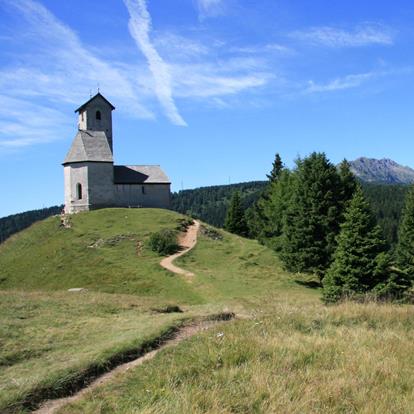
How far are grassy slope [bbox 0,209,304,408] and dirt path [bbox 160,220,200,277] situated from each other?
0.83 metres

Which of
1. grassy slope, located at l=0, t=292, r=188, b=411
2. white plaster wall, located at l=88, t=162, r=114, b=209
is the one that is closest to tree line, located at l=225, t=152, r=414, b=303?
grassy slope, located at l=0, t=292, r=188, b=411

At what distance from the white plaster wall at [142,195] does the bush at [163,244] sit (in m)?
14.8

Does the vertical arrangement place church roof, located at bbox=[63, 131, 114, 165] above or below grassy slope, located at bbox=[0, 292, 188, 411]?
above

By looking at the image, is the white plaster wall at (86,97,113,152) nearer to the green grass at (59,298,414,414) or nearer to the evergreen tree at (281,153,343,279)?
the evergreen tree at (281,153,343,279)

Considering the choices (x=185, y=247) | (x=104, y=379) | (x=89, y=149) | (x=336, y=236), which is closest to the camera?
(x=104, y=379)

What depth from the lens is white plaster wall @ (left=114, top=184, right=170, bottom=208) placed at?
6153cm

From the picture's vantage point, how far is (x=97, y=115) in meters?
65.8

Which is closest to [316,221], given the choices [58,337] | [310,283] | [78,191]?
[310,283]

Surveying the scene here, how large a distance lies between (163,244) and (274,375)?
129 ft

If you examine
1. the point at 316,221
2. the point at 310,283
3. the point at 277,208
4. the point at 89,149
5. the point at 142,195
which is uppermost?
the point at 89,149

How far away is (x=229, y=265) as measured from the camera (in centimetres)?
4278

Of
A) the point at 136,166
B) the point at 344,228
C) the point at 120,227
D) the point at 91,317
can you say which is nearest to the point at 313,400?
the point at 91,317

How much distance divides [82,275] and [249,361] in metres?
35.5

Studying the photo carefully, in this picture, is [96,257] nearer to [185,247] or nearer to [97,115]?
[185,247]
